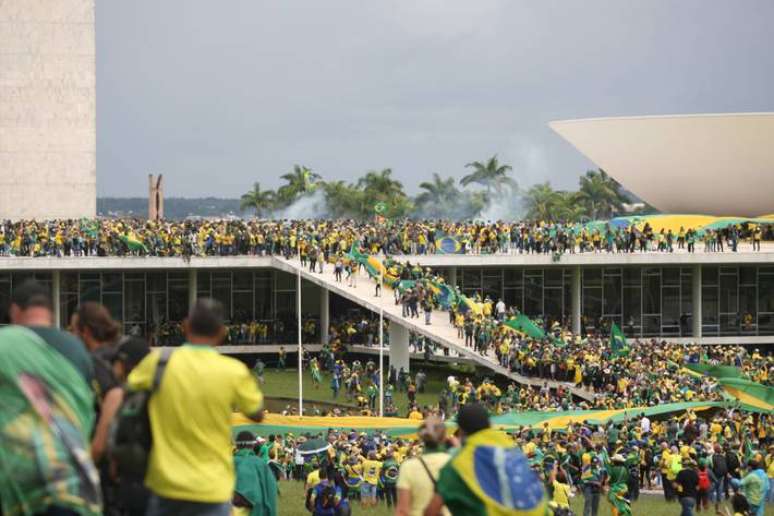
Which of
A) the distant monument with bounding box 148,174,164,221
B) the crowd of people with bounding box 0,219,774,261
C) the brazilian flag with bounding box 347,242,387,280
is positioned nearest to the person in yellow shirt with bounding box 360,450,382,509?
the brazilian flag with bounding box 347,242,387,280

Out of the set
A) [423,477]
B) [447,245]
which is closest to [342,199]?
[447,245]

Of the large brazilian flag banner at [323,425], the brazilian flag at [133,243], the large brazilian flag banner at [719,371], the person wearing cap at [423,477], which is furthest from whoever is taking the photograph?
the brazilian flag at [133,243]

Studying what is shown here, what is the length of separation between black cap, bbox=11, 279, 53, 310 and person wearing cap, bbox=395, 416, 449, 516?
2.13 metres

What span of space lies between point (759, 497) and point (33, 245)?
31067mm

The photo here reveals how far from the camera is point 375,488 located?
→ 19391mm

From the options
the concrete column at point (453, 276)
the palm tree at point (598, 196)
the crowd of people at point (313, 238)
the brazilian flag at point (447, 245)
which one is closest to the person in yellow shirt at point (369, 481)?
the crowd of people at point (313, 238)

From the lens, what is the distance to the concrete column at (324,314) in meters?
48.6

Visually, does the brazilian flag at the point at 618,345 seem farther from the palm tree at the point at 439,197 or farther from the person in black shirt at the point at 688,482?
the palm tree at the point at 439,197

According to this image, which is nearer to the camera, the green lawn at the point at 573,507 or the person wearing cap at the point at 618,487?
the person wearing cap at the point at 618,487

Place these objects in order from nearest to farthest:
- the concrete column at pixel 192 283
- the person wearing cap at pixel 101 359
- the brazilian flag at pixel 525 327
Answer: the person wearing cap at pixel 101 359
the brazilian flag at pixel 525 327
the concrete column at pixel 192 283

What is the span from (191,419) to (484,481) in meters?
1.34

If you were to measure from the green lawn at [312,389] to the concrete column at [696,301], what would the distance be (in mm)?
10519

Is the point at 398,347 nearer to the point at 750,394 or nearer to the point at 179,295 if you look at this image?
the point at 179,295

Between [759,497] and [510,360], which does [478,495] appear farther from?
[510,360]
